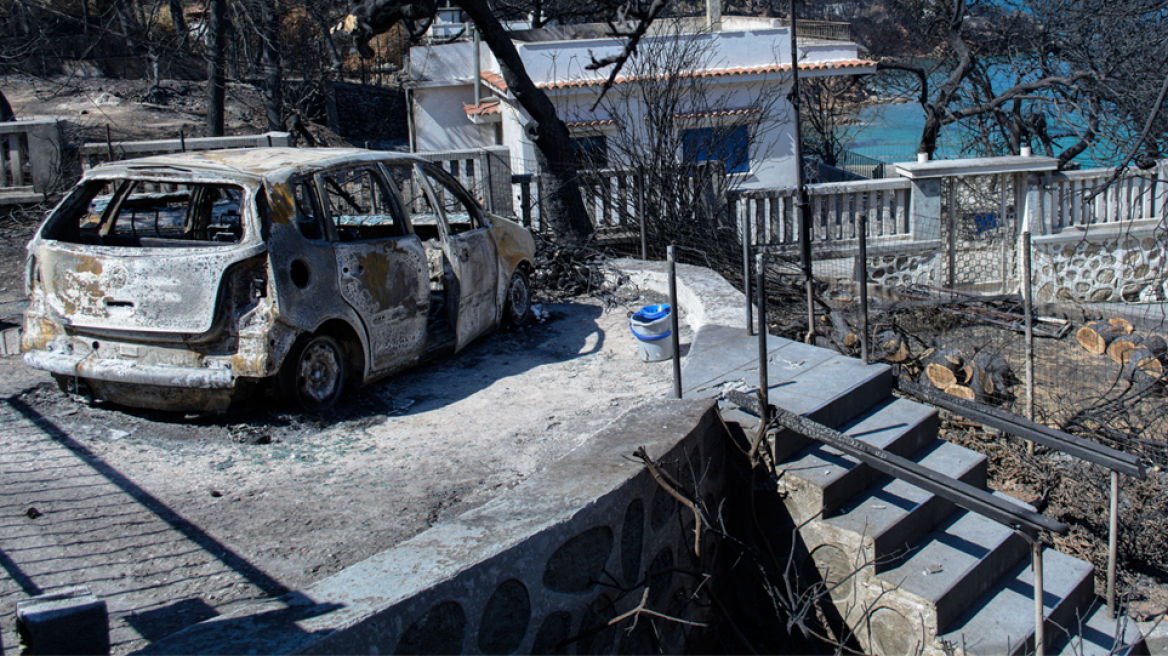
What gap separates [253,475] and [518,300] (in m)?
3.62

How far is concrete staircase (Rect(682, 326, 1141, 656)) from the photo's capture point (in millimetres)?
4520

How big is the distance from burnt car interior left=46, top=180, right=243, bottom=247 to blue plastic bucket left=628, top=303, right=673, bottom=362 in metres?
2.95

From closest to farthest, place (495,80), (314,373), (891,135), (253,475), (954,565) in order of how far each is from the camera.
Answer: (954,565) → (253,475) → (314,373) → (495,80) → (891,135)

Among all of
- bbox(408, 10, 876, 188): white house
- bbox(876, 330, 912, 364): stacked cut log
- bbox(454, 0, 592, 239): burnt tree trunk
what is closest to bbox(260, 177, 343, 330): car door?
bbox(876, 330, 912, 364): stacked cut log

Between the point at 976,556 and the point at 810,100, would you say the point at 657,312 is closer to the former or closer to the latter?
the point at 976,556

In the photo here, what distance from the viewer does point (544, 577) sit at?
133 inches

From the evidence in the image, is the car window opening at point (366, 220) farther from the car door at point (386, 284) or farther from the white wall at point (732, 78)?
the white wall at point (732, 78)

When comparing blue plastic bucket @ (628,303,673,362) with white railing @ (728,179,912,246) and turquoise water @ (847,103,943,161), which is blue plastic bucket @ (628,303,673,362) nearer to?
white railing @ (728,179,912,246)

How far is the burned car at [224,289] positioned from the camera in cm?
521

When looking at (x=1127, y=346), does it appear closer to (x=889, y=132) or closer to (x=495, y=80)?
(x=495, y=80)

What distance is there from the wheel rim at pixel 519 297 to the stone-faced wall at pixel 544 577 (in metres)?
3.29

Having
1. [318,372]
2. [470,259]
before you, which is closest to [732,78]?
[470,259]

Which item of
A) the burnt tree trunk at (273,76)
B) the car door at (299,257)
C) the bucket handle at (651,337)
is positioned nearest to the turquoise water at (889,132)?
the burnt tree trunk at (273,76)

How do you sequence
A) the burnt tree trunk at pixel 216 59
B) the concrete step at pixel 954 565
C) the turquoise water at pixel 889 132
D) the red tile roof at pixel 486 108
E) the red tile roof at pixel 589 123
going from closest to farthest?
the concrete step at pixel 954 565 < the burnt tree trunk at pixel 216 59 < the red tile roof at pixel 589 123 < the red tile roof at pixel 486 108 < the turquoise water at pixel 889 132
